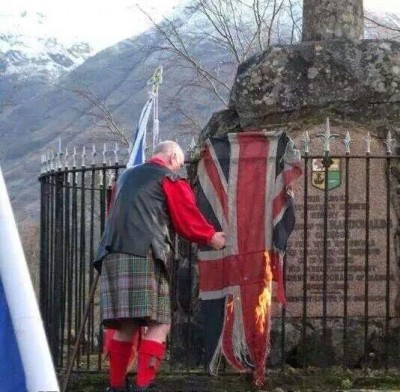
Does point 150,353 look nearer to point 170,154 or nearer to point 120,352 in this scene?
point 120,352

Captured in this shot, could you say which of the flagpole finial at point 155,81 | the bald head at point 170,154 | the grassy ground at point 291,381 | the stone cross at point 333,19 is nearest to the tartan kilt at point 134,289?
the bald head at point 170,154

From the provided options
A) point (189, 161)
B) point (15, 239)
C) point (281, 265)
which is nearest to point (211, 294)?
point (281, 265)

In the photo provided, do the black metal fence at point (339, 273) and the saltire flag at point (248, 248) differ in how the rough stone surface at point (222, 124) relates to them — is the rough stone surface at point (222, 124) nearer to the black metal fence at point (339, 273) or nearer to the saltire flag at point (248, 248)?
the black metal fence at point (339, 273)

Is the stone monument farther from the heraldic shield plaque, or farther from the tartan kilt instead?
the tartan kilt

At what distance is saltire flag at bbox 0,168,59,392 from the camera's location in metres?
2.74

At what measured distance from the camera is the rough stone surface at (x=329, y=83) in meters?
7.88

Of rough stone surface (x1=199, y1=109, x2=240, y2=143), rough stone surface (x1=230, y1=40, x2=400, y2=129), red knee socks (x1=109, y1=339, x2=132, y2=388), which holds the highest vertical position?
rough stone surface (x1=230, y1=40, x2=400, y2=129)

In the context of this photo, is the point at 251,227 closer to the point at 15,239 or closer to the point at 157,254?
the point at 157,254

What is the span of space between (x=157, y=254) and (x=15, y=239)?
332cm

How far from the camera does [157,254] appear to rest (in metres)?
6.12

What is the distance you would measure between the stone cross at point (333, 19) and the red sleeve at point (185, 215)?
7.85 ft

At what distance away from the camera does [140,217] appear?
6.12 meters

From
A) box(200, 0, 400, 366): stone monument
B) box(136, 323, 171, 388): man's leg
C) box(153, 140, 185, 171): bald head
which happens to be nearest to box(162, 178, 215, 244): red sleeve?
box(153, 140, 185, 171): bald head

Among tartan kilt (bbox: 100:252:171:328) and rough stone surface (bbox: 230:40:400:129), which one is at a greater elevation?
rough stone surface (bbox: 230:40:400:129)
